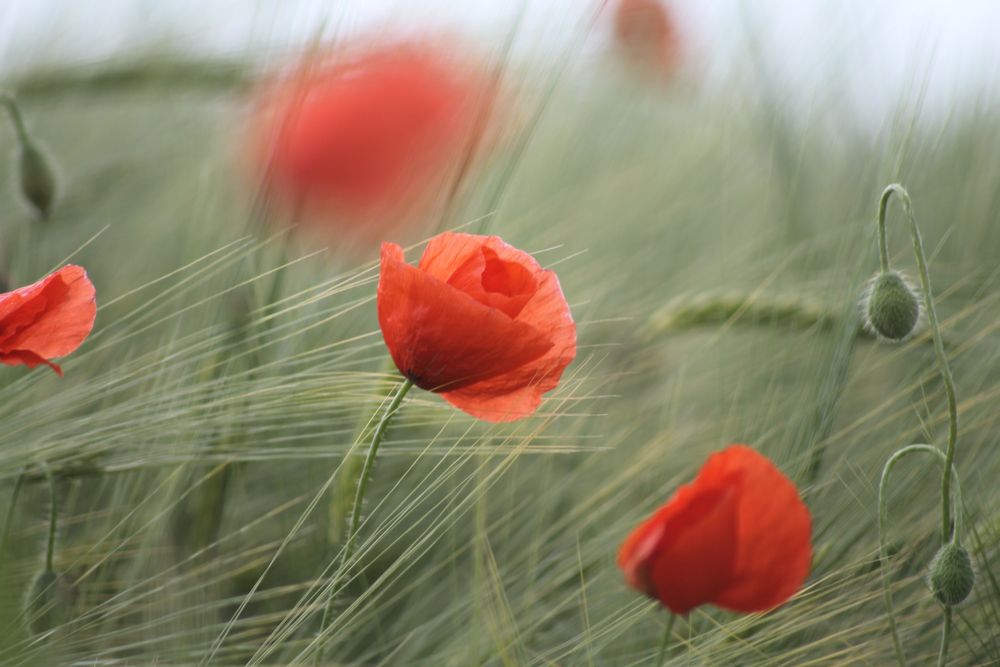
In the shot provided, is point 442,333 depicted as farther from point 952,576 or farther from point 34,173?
point 34,173

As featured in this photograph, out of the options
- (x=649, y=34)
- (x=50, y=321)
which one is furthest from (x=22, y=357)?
(x=649, y=34)

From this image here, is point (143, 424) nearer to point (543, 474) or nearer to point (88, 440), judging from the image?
point (88, 440)

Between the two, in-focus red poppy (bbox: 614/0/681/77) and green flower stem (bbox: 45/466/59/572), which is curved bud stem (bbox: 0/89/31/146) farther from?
in-focus red poppy (bbox: 614/0/681/77)

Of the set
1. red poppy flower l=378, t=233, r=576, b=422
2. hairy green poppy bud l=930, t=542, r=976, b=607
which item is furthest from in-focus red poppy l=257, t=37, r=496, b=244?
hairy green poppy bud l=930, t=542, r=976, b=607

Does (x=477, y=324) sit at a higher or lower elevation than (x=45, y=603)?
A: higher

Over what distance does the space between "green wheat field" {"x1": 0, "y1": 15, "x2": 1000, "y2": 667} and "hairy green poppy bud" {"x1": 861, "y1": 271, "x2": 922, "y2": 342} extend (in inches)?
1.8

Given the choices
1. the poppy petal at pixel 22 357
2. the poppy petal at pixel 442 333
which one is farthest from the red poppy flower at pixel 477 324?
the poppy petal at pixel 22 357

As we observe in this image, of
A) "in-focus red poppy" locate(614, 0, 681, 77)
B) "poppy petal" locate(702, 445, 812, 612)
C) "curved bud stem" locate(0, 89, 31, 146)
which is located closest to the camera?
"poppy petal" locate(702, 445, 812, 612)

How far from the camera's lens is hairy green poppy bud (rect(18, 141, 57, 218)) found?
1.78 feet

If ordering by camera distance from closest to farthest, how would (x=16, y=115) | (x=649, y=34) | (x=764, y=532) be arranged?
(x=764, y=532) < (x=16, y=115) < (x=649, y=34)

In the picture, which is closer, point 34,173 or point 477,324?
point 477,324

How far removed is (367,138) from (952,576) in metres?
0.31

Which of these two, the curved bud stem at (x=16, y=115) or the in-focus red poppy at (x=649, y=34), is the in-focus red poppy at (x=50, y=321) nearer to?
the curved bud stem at (x=16, y=115)

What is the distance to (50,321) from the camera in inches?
14.6
